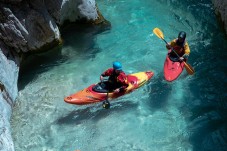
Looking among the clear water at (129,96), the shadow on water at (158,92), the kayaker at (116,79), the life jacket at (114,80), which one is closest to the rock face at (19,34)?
the clear water at (129,96)

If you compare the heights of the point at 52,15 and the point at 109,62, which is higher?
the point at 52,15

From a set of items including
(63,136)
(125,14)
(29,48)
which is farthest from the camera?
(125,14)

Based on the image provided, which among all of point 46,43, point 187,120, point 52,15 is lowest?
point 187,120

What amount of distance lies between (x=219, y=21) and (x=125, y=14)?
13.6ft

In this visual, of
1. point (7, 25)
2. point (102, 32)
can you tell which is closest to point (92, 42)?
point (102, 32)

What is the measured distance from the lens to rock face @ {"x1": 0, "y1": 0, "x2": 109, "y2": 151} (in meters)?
10.0

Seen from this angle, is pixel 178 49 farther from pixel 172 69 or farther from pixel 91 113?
pixel 91 113

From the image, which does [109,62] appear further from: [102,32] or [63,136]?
[63,136]

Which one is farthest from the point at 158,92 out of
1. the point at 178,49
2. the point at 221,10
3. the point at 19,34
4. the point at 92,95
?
the point at 19,34

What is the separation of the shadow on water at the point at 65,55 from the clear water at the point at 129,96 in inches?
1.4

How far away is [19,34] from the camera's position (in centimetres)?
1070

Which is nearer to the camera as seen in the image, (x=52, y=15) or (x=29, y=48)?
(x=29, y=48)

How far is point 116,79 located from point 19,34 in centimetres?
352

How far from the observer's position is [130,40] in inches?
534
